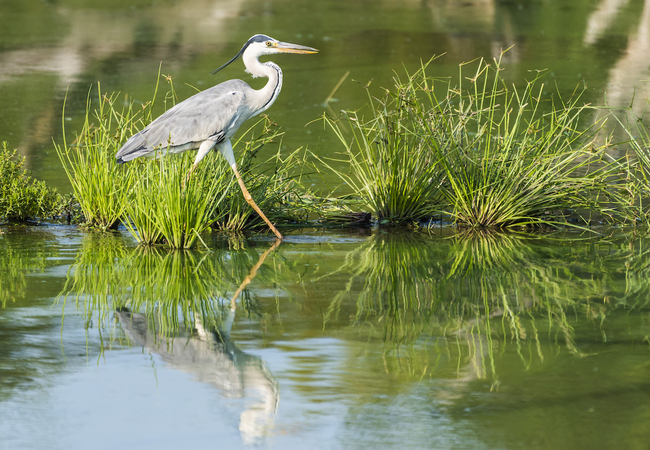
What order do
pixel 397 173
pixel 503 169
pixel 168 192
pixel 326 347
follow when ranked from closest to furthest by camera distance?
pixel 326 347 → pixel 168 192 → pixel 503 169 → pixel 397 173

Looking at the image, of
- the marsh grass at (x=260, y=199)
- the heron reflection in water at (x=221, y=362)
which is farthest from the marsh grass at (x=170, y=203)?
the heron reflection in water at (x=221, y=362)

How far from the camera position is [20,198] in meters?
7.74

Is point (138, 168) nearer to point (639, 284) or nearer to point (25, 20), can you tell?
point (639, 284)

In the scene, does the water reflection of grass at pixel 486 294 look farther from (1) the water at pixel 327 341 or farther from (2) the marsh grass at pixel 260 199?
(2) the marsh grass at pixel 260 199

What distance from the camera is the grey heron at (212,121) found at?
6895 millimetres

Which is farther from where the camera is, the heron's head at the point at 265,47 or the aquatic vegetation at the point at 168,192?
the heron's head at the point at 265,47

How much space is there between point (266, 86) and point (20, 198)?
2558mm

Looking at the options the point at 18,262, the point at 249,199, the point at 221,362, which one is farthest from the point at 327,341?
the point at 18,262

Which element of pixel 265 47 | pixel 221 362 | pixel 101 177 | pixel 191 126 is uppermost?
pixel 265 47

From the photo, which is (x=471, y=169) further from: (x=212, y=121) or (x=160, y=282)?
(x=160, y=282)

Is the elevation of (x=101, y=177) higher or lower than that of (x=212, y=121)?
lower

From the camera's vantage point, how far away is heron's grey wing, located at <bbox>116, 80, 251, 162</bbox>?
271 inches

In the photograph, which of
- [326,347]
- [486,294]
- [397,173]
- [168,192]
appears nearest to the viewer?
[326,347]

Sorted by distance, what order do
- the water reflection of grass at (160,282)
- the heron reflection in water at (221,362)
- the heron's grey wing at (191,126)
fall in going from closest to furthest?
the heron reflection in water at (221,362) → the water reflection of grass at (160,282) → the heron's grey wing at (191,126)
